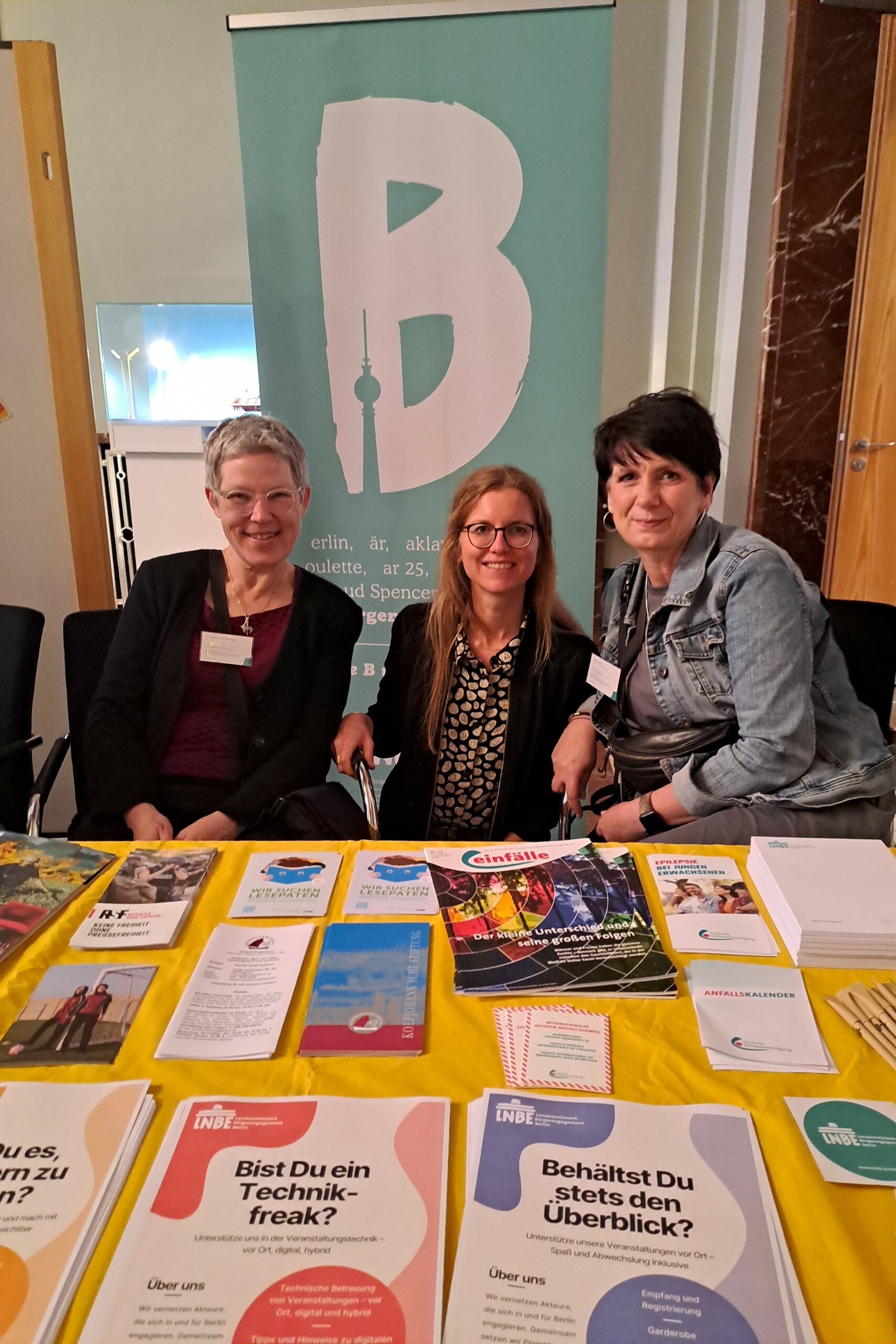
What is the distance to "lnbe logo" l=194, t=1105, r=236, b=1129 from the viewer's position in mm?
792

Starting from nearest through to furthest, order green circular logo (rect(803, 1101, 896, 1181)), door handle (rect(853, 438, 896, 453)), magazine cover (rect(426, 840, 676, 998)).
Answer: green circular logo (rect(803, 1101, 896, 1181))
magazine cover (rect(426, 840, 676, 998))
door handle (rect(853, 438, 896, 453))

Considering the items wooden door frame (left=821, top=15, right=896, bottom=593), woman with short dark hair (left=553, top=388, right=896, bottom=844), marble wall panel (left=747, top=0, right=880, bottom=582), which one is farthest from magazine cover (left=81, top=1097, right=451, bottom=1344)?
wooden door frame (left=821, top=15, right=896, bottom=593)

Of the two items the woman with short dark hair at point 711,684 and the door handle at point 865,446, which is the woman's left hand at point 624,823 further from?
the door handle at point 865,446

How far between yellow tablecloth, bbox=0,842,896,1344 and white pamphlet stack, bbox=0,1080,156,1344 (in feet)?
0.05

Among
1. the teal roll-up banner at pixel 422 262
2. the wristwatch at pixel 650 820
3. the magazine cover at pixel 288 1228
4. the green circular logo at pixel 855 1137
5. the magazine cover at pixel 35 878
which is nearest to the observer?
the magazine cover at pixel 288 1228

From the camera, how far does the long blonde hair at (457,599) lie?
1.79m

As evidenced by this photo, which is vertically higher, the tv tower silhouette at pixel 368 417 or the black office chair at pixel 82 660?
the tv tower silhouette at pixel 368 417

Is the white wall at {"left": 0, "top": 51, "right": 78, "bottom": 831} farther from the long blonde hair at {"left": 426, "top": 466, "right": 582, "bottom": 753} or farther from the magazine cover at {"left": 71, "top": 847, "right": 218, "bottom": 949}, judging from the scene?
the magazine cover at {"left": 71, "top": 847, "right": 218, "bottom": 949}

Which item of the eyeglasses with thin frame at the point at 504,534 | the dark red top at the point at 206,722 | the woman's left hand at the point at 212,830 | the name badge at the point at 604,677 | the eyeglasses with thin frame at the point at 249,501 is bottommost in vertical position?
the woman's left hand at the point at 212,830

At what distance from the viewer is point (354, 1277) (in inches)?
25.9

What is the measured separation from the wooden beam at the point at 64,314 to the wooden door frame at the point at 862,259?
2761mm

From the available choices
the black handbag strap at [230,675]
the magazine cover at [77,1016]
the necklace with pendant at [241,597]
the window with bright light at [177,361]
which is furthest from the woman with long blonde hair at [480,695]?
the window with bright light at [177,361]

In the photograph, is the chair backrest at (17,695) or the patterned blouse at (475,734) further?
the chair backrest at (17,695)

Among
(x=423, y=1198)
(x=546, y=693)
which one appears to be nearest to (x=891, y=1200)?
(x=423, y=1198)
